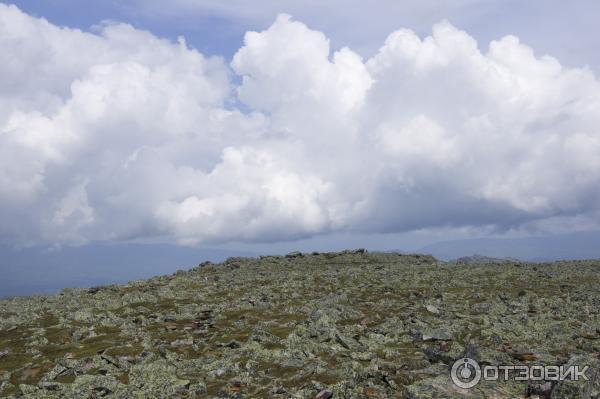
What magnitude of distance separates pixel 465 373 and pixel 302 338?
11120 millimetres

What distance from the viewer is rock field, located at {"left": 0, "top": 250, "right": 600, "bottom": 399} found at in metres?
20.7

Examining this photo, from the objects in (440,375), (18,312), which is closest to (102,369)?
(440,375)

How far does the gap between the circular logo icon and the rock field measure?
40 centimetres

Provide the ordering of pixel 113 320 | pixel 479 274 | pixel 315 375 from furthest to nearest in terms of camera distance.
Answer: pixel 479 274 < pixel 113 320 < pixel 315 375

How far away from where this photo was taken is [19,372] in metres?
25.8

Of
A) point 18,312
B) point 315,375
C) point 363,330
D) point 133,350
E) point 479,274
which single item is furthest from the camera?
point 479,274

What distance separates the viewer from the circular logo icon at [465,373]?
1867 centimetres

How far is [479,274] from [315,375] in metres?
42.9

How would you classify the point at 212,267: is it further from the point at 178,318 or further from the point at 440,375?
Answer: the point at 440,375

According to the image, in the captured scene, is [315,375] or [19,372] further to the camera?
[19,372]

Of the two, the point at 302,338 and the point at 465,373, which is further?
the point at 302,338

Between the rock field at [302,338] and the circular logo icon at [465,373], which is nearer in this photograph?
the circular logo icon at [465,373]

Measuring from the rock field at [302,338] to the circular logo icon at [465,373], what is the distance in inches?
15.7

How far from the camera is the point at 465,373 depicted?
19.5 m
